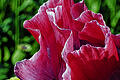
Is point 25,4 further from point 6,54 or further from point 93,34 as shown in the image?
point 93,34

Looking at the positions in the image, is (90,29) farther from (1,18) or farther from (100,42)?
(1,18)

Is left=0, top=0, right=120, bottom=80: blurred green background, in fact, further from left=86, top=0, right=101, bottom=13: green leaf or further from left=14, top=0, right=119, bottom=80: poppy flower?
left=14, top=0, right=119, bottom=80: poppy flower

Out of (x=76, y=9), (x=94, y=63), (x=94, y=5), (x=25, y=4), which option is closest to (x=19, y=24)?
(x=25, y=4)

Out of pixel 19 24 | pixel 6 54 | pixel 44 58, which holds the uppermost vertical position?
pixel 44 58

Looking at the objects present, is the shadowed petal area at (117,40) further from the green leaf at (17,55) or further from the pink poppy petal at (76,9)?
the green leaf at (17,55)

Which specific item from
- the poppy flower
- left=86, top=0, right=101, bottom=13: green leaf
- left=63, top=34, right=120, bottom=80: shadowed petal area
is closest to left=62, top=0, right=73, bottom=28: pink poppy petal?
the poppy flower

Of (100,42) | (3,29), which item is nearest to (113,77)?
(100,42)
